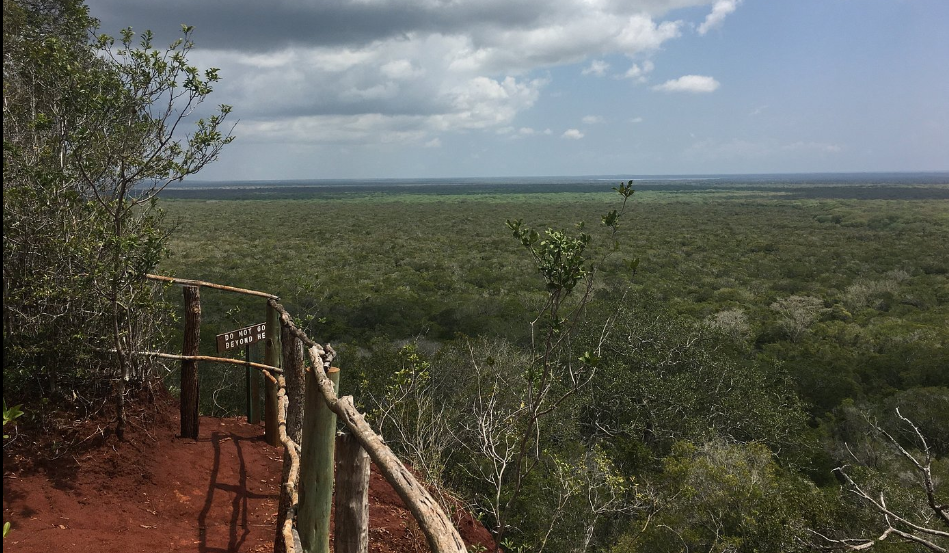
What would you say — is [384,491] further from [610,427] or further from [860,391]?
[860,391]

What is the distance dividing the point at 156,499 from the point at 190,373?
125 cm

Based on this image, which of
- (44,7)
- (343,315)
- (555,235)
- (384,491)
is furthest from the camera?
(343,315)

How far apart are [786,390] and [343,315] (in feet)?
46.1

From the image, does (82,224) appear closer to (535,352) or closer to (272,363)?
(272,363)

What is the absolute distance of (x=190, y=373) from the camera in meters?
5.64

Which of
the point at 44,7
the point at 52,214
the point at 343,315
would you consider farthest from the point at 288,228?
the point at 52,214

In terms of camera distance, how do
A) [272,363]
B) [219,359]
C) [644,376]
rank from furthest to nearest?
[644,376]
[272,363]
[219,359]

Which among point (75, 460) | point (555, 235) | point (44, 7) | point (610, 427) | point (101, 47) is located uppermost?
point (44, 7)

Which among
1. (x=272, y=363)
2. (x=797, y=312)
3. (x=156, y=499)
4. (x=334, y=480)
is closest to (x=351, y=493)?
(x=334, y=480)

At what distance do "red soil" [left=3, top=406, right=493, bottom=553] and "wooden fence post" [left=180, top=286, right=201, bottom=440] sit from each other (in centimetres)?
17

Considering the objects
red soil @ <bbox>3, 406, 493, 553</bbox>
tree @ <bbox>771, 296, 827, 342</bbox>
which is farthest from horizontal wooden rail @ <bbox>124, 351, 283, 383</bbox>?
tree @ <bbox>771, 296, 827, 342</bbox>

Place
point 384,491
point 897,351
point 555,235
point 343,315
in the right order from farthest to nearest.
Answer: point 343,315, point 897,351, point 384,491, point 555,235

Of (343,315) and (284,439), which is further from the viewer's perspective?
(343,315)

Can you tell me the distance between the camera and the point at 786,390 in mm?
14008
